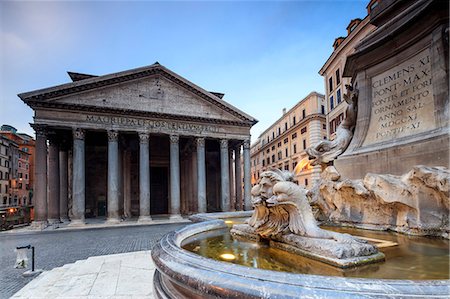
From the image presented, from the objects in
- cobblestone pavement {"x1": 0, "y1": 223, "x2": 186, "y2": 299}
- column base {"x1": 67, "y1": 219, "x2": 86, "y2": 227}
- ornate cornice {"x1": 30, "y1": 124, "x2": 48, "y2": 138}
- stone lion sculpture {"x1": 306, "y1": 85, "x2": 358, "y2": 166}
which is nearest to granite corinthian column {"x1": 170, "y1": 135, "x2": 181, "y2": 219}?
column base {"x1": 67, "y1": 219, "x2": 86, "y2": 227}

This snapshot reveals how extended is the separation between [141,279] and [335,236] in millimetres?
3566

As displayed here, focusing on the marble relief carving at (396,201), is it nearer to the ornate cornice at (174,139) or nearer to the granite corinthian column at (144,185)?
the granite corinthian column at (144,185)

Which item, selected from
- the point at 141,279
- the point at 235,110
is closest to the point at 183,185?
the point at 235,110

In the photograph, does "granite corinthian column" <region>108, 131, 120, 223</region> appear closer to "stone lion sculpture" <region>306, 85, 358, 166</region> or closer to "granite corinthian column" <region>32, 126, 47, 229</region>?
"granite corinthian column" <region>32, 126, 47, 229</region>

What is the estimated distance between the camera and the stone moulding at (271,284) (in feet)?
4.72

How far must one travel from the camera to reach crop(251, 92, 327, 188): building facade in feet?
106

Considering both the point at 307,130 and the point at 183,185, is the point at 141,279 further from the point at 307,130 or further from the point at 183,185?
the point at 307,130

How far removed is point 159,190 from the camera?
27141 mm

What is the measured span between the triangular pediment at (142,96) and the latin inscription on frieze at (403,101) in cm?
1742

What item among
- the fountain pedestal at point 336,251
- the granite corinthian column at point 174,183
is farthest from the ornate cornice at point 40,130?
the fountain pedestal at point 336,251

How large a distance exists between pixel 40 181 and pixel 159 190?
1161 cm

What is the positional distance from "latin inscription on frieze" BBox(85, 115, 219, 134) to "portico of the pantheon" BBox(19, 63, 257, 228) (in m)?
0.07

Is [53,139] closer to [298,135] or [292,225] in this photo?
[292,225]

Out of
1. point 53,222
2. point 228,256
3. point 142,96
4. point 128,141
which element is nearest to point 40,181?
point 53,222
